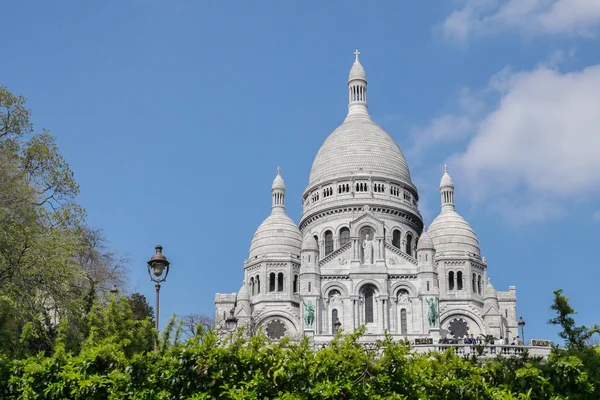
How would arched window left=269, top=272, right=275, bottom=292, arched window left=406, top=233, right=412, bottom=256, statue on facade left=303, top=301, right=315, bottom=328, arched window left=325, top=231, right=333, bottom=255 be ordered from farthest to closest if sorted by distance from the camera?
1. arched window left=406, top=233, right=412, bottom=256
2. arched window left=325, top=231, right=333, bottom=255
3. arched window left=269, top=272, right=275, bottom=292
4. statue on facade left=303, top=301, right=315, bottom=328

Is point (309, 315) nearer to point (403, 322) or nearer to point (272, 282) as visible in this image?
point (403, 322)

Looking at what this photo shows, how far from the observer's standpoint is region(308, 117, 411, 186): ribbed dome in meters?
99.8

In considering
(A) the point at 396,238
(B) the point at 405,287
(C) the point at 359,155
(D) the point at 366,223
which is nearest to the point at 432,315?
(B) the point at 405,287

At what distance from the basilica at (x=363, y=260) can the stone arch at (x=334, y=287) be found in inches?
3.1

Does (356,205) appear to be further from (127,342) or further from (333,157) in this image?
(127,342)

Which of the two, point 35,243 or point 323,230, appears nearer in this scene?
point 35,243

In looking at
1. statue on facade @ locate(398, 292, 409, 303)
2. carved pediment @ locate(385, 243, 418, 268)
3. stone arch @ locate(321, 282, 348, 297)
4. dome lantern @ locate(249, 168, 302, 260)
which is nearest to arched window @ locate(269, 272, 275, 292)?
dome lantern @ locate(249, 168, 302, 260)

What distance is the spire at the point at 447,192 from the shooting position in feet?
327

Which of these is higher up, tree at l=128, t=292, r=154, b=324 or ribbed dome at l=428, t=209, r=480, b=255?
ribbed dome at l=428, t=209, r=480, b=255

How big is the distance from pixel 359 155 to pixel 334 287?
20105 mm

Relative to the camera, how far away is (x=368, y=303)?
84000mm

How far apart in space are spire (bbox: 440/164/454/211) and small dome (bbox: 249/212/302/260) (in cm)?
1390

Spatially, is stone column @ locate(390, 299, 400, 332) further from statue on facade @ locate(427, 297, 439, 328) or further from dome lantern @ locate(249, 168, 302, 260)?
dome lantern @ locate(249, 168, 302, 260)

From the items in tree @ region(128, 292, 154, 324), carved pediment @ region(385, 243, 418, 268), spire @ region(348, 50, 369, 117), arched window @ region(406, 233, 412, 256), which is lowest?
tree @ region(128, 292, 154, 324)
